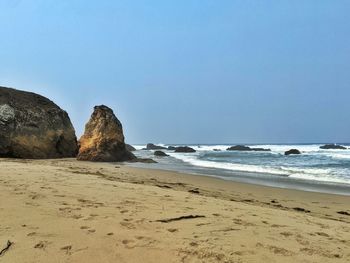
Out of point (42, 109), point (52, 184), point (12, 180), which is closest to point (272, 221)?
point (52, 184)

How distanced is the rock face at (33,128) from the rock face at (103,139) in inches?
→ 65.3

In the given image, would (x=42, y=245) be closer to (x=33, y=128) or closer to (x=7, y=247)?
(x=7, y=247)

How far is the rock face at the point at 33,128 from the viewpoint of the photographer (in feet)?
67.8

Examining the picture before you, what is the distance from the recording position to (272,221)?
538cm

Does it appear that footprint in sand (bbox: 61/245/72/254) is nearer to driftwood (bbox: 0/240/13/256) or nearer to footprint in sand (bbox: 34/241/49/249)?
footprint in sand (bbox: 34/241/49/249)

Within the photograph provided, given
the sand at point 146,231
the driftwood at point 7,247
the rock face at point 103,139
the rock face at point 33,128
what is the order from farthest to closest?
the rock face at point 103,139 < the rock face at point 33,128 < the sand at point 146,231 < the driftwood at point 7,247

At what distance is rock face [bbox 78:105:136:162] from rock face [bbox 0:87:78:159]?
1659mm

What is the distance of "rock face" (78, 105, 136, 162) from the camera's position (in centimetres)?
2234

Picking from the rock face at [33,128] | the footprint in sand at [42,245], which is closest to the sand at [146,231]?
the footprint in sand at [42,245]

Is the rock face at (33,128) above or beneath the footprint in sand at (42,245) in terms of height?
above

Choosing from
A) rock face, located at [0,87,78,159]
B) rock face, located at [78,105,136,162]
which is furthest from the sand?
rock face, located at [78,105,136,162]

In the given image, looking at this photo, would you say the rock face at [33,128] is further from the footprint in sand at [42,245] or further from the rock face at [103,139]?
the footprint in sand at [42,245]

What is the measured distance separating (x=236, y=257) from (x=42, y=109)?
22.3 meters

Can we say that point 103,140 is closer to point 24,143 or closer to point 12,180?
point 24,143
